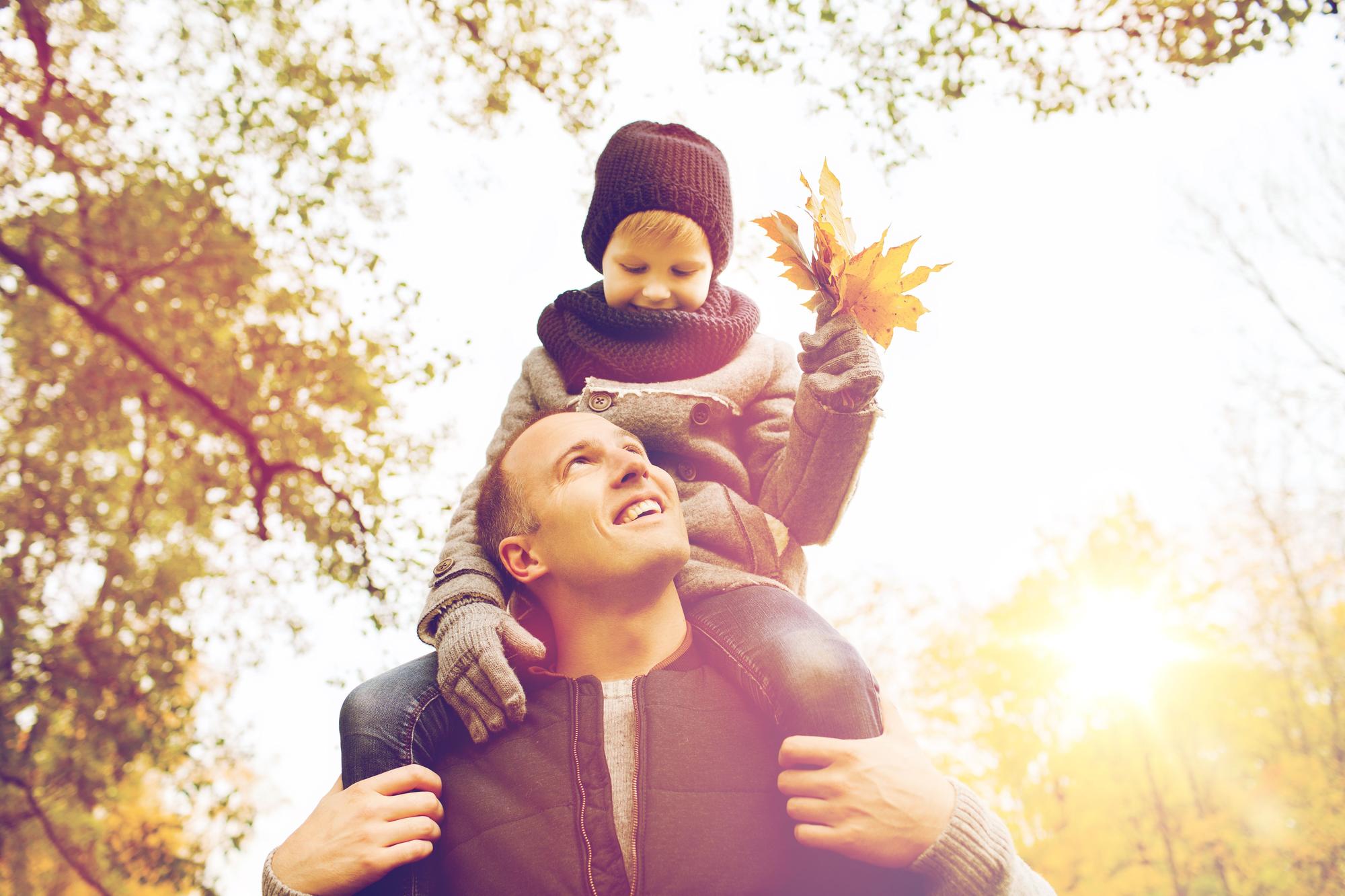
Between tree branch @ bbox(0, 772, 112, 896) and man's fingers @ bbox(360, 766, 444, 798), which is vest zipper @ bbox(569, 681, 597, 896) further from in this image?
tree branch @ bbox(0, 772, 112, 896)

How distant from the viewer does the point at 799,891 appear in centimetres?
181

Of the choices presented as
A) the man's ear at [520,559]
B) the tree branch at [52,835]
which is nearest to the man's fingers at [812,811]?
the man's ear at [520,559]

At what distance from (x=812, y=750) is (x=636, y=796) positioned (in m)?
0.41

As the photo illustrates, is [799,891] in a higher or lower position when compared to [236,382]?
lower

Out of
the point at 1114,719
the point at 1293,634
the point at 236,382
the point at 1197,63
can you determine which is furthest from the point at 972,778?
the point at 236,382

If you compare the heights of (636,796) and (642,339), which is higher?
(642,339)

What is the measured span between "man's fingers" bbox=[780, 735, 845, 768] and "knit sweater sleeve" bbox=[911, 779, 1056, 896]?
28 cm

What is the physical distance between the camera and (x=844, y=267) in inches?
83.7

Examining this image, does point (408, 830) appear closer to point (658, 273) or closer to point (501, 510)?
point (501, 510)

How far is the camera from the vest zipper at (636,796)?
177cm

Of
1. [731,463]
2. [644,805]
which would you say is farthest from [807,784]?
[731,463]

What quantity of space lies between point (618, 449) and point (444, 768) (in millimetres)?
932

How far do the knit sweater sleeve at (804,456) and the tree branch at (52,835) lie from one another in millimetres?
7435

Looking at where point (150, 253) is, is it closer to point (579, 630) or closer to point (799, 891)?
point (579, 630)
